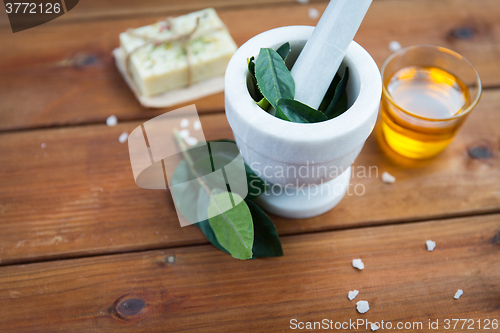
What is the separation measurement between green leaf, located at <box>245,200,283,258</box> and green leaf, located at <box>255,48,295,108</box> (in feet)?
0.52

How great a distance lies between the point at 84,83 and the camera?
0.80 metres

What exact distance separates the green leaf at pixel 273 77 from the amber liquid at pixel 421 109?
0.21 m

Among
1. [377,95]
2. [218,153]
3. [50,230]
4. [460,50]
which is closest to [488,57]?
[460,50]

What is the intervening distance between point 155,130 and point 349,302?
1.34 feet

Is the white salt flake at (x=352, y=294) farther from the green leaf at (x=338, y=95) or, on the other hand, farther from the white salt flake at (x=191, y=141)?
the white salt flake at (x=191, y=141)

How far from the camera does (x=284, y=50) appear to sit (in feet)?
1.86

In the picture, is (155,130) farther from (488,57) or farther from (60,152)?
(488,57)

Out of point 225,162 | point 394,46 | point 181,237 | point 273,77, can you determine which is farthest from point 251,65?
point 394,46

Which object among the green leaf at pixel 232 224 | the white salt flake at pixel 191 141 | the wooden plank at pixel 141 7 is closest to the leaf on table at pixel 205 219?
the green leaf at pixel 232 224

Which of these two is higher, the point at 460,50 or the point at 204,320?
the point at 460,50

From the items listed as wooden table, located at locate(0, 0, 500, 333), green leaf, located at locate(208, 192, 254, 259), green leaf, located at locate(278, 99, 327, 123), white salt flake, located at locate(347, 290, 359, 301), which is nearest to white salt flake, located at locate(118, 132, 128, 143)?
wooden table, located at locate(0, 0, 500, 333)

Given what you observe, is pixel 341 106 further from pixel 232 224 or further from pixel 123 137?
pixel 123 137

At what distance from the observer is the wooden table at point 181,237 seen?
573mm

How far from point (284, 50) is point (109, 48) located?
A: 43 cm
